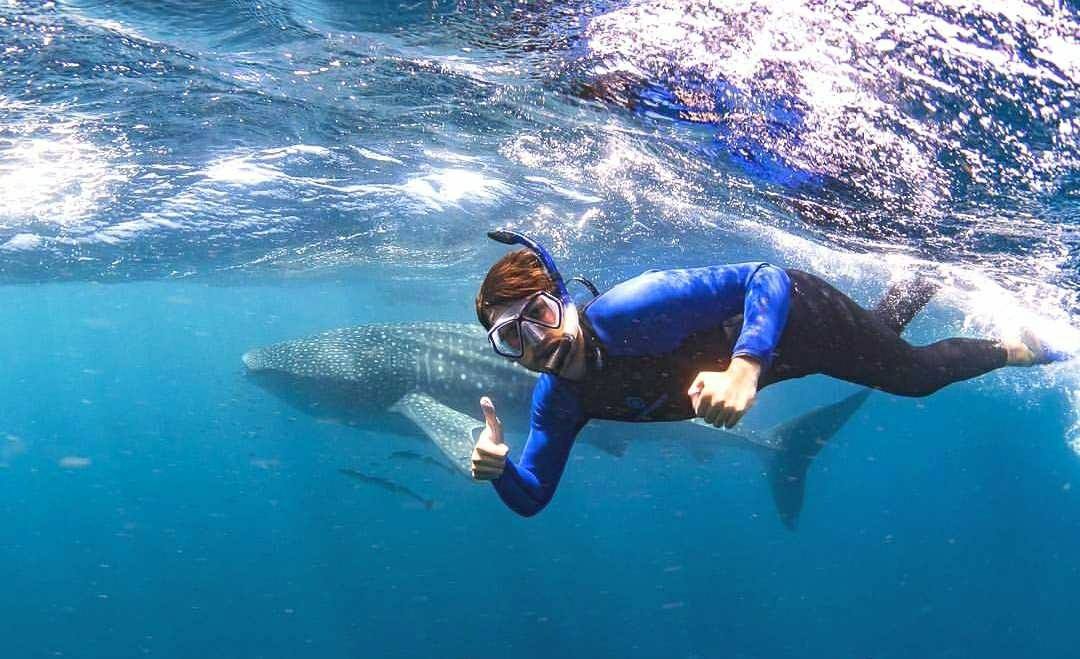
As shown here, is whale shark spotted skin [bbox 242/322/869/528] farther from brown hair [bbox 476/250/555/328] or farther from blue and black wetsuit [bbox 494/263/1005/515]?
brown hair [bbox 476/250/555/328]

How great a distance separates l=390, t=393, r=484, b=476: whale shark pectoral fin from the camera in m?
8.05

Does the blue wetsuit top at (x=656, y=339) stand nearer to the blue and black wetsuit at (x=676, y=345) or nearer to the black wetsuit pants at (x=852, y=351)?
the blue and black wetsuit at (x=676, y=345)

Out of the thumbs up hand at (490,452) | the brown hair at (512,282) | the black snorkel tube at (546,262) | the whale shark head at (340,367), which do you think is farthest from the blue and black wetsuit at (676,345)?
the whale shark head at (340,367)

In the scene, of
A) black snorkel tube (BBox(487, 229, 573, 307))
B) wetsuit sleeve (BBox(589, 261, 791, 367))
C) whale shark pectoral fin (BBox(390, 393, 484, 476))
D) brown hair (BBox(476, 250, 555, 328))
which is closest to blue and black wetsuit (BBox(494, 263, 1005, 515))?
wetsuit sleeve (BBox(589, 261, 791, 367))

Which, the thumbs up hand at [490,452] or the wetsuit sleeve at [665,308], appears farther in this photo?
the wetsuit sleeve at [665,308]

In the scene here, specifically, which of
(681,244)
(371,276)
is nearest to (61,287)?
(371,276)

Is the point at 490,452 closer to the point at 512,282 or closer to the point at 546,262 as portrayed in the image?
the point at 512,282

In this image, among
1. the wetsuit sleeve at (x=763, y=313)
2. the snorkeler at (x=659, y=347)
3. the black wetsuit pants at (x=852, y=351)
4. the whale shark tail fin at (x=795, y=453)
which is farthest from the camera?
the whale shark tail fin at (x=795, y=453)

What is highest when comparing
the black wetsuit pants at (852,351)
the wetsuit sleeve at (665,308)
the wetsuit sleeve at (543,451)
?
the wetsuit sleeve at (665,308)

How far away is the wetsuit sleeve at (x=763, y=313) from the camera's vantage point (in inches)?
129

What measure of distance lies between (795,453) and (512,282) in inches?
505

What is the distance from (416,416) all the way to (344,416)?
4.62 meters

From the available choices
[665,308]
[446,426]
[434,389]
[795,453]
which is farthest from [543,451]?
[795,453]

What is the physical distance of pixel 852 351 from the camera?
15.4 feet
